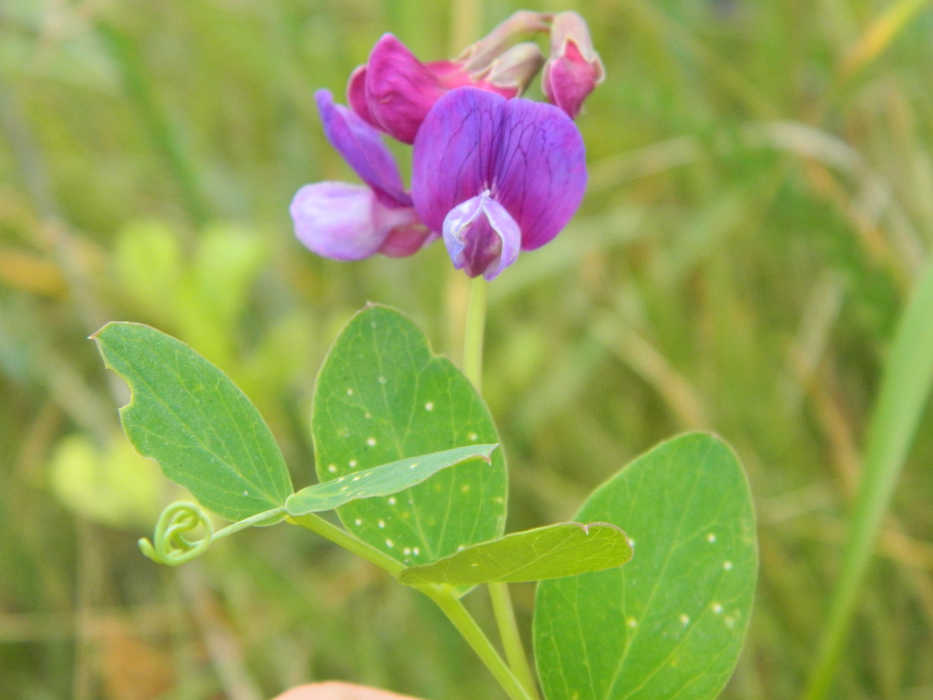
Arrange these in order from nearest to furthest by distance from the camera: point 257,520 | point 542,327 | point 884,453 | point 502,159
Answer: point 257,520, point 502,159, point 884,453, point 542,327

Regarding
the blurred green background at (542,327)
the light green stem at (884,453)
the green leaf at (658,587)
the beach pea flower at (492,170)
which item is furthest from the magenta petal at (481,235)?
the blurred green background at (542,327)

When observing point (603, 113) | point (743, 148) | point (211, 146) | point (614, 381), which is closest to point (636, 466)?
point (743, 148)

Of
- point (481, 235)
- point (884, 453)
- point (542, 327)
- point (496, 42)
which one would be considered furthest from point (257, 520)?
point (542, 327)

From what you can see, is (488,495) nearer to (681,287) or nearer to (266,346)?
(266,346)

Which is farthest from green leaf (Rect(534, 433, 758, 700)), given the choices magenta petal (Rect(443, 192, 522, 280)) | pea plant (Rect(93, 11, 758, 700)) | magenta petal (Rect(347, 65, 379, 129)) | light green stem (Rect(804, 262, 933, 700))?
light green stem (Rect(804, 262, 933, 700))

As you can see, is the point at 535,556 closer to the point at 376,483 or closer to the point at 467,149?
the point at 376,483
